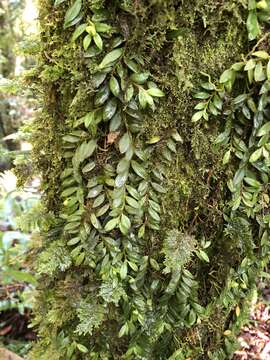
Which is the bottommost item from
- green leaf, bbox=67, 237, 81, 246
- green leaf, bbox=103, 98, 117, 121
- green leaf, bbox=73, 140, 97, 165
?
green leaf, bbox=67, 237, 81, 246

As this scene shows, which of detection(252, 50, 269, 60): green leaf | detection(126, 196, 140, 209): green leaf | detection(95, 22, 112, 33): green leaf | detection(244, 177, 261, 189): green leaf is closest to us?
detection(95, 22, 112, 33): green leaf

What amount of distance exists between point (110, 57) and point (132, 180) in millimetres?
456

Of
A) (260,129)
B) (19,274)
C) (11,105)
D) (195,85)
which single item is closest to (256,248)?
(260,129)

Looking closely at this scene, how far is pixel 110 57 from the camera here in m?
1.44

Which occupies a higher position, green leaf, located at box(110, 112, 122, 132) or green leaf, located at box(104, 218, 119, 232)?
green leaf, located at box(110, 112, 122, 132)

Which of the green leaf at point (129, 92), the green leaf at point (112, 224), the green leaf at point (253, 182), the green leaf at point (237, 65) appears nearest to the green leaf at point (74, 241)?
the green leaf at point (112, 224)

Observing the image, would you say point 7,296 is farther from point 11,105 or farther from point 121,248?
point 11,105

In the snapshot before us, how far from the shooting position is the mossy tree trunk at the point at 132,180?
1.48 metres

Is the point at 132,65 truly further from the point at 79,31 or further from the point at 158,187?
the point at 158,187

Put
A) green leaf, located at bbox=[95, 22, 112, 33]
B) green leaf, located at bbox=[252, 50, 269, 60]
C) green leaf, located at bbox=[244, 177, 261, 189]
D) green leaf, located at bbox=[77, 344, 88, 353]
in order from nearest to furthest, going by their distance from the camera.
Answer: green leaf, located at bbox=[95, 22, 112, 33] < green leaf, located at bbox=[252, 50, 269, 60] < green leaf, located at bbox=[244, 177, 261, 189] < green leaf, located at bbox=[77, 344, 88, 353]

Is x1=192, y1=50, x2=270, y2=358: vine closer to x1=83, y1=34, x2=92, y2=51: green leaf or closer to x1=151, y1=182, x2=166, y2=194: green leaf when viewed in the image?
x1=151, y1=182, x2=166, y2=194: green leaf

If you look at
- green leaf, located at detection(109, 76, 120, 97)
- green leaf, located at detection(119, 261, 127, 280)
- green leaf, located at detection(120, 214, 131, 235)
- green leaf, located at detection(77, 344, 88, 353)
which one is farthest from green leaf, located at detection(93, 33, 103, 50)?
green leaf, located at detection(77, 344, 88, 353)

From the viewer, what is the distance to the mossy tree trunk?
1477 mm

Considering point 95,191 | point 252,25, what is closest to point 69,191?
point 95,191
